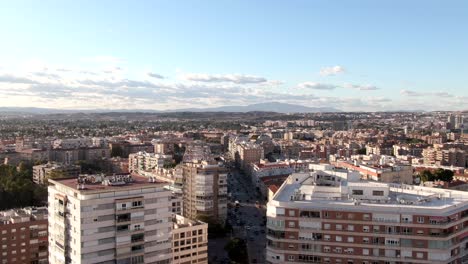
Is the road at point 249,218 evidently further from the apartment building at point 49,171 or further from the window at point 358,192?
the apartment building at point 49,171

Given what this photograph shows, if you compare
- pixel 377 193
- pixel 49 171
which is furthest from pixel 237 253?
pixel 49 171

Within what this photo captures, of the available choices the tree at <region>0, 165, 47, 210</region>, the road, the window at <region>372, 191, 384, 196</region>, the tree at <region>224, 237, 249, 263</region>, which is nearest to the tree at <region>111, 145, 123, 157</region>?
the road

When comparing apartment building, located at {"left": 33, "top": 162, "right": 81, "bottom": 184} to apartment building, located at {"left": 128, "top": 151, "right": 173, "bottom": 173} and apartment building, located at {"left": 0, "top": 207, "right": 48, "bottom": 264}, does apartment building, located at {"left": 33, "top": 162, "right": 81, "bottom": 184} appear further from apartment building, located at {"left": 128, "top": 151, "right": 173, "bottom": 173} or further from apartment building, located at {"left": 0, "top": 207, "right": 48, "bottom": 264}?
apartment building, located at {"left": 0, "top": 207, "right": 48, "bottom": 264}

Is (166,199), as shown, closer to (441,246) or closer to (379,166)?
(441,246)

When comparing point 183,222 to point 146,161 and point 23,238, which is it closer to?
point 23,238

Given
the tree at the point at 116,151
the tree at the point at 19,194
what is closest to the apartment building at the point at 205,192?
the tree at the point at 19,194

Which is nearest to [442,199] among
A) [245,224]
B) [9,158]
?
[245,224]
